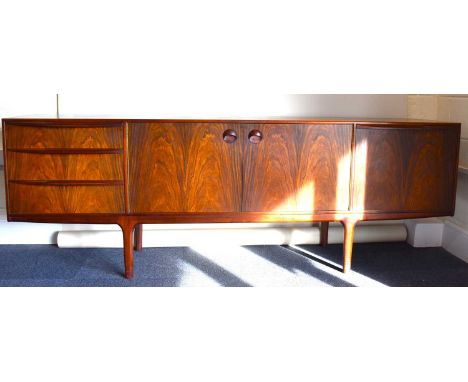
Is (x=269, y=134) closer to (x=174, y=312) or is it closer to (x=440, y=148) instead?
(x=440, y=148)

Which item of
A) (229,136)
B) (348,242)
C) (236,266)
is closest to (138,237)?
(236,266)

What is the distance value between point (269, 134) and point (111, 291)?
6.19ft

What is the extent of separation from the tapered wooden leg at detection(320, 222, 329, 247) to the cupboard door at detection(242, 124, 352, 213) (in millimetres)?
496

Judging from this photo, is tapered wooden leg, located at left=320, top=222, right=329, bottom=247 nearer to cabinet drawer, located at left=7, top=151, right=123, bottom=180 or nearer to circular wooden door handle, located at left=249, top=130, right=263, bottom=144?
circular wooden door handle, located at left=249, top=130, right=263, bottom=144

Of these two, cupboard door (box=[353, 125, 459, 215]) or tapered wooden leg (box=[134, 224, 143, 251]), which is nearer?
cupboard door (box=[353, 125, 459, 215])

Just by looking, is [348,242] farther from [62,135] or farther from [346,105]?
[62,135]

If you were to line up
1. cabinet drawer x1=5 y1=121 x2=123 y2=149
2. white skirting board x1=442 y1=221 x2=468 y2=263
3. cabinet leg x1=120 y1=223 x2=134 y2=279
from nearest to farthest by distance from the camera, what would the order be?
cabinet drawer x1=5 y1=121 x2=123 y2=149 → cabinet leg x1=120 y1=223 x2=134 y2=279 → white skirting board x1=442 y1=221 x2=468 y2=263

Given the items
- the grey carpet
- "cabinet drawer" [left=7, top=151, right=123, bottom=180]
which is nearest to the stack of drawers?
"cabinet drawer" [left=7, top=151, right=123, bottom=180]

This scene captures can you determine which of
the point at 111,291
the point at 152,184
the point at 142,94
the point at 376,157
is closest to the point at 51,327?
the point at 111,291

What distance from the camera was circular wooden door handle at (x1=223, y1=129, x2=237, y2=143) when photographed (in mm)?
2047

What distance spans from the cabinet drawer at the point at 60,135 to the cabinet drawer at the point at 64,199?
15 cm

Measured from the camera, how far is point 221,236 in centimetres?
266

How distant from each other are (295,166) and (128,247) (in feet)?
2.38

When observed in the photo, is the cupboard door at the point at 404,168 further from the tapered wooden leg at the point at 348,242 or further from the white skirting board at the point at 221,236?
the white skirting board at the point at 221,236
